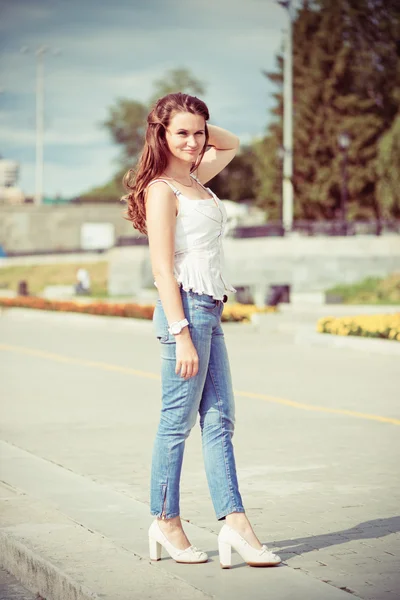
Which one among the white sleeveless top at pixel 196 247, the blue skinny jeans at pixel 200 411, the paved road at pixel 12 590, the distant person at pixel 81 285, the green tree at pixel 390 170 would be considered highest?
the green tree at pixel 390 170

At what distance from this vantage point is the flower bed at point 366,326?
18625 mm

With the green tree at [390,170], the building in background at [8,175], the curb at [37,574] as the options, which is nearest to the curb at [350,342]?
the curb at [37,574]

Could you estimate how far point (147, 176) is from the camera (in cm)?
520

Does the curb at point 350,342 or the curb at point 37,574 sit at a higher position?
the curb at point 37,574

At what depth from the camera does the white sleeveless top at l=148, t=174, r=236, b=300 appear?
5.11 metres

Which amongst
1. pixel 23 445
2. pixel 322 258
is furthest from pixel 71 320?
pixel 23 445

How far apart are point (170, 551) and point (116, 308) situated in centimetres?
2288

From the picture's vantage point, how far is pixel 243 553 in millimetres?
5000

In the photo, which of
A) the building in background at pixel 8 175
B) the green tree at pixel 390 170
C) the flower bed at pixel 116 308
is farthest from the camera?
the building in background at pixel 8 175

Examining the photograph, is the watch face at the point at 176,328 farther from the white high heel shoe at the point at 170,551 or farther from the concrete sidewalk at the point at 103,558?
the concrete sidewalk at the point at 103,558

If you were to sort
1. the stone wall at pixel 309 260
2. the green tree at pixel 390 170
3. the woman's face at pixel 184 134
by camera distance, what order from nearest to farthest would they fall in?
the woman's face at pixel 184 134
the stone wall at pixel 309 260
the green tree at pixel 390 170

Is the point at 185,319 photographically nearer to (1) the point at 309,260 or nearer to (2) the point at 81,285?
(1) the point at 309,260

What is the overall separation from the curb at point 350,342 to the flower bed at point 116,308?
14.4 ft

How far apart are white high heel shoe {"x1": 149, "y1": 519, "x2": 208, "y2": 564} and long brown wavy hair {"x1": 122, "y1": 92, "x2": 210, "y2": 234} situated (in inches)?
52.9
